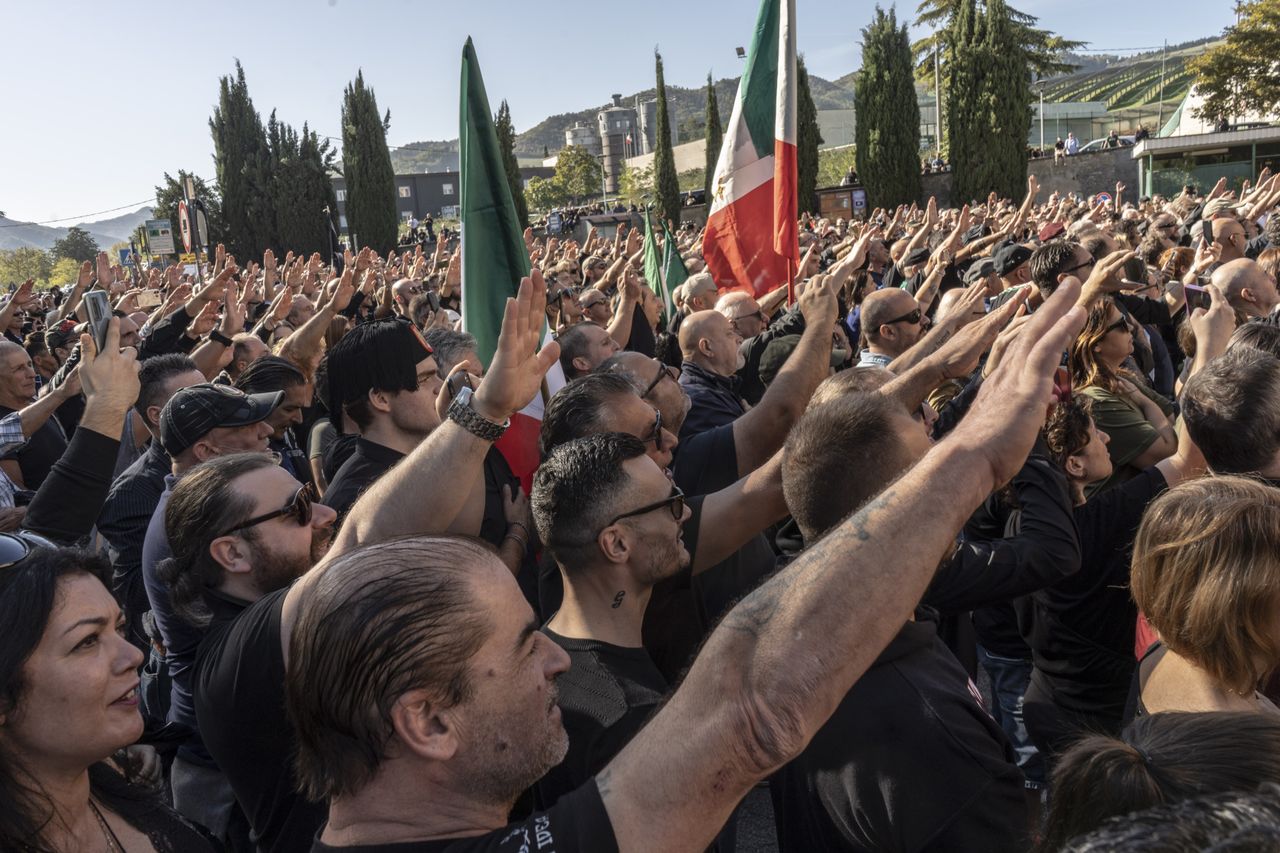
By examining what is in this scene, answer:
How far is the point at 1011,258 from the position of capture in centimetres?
602

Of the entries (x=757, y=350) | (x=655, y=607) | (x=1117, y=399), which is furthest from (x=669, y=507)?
(x=757, y=350)

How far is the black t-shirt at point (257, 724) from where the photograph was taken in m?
1.99

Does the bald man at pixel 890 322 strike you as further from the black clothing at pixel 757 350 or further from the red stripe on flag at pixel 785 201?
the red stripe on flag at pixel 785 201

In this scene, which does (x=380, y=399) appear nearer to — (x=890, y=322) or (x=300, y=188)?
(x=890, y=322)

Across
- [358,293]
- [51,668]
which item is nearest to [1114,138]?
[358,293]

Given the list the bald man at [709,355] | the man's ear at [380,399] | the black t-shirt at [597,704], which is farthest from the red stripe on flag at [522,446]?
the black t-shirt at [597,704]

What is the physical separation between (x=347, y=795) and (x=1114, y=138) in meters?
40.1

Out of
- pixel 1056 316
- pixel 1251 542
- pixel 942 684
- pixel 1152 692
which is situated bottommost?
pixel 1152 692

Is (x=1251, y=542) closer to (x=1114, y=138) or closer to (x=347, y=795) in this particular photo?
(x=347, y=795)

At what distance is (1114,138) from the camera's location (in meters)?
36.0

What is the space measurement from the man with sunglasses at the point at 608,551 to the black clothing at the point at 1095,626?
4.28 feet

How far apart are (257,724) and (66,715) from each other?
0.34 meters

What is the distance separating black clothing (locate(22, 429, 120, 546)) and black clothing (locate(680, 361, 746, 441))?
2296 millimetres

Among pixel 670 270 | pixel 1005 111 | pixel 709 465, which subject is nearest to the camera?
pixel 709 465
